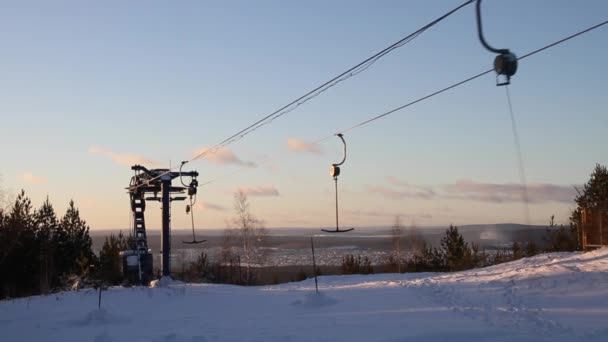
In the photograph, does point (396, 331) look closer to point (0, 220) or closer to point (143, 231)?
point (143, 231)

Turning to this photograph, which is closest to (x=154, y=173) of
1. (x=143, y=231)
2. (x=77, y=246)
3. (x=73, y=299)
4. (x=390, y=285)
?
(x=143, y=231)

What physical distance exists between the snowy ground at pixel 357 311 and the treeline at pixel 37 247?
1773cm

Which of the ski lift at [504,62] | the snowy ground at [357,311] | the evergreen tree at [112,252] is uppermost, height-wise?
the ski lift at [504,62]

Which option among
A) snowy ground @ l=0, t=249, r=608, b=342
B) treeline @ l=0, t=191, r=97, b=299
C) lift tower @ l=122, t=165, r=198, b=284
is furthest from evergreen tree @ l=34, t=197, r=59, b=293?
snowy ground @ l=0, t=249, r=608, b=342

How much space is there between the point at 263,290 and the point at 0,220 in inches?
881

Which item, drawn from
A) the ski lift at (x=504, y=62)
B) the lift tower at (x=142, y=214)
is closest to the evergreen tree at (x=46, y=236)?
the lift tower at (x=142, y=214)

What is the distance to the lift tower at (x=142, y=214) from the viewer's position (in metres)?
25.8

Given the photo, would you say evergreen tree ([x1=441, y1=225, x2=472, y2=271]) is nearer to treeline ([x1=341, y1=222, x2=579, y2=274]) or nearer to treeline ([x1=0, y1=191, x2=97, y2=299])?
treeline ([x1=341, y1=222, x2=579, y2=274])

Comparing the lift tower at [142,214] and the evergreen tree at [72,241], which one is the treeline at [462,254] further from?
the evergreen tree at [72,241]

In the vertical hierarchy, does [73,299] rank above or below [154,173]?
below

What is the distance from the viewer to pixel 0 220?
38.8m

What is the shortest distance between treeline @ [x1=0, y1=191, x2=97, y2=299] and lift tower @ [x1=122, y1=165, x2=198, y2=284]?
10.1m

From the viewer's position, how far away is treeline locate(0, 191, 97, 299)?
130 ft

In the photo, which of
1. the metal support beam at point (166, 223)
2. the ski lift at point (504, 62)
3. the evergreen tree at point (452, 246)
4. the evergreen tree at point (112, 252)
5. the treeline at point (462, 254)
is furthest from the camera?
the evergreen tree at point (112, 252)
